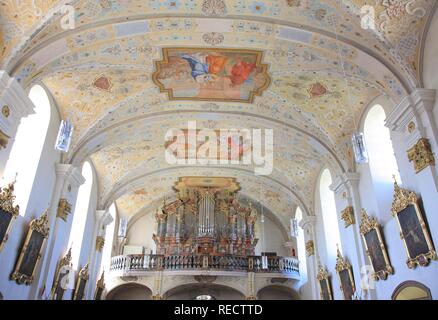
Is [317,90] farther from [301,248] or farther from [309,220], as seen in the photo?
[301,248]

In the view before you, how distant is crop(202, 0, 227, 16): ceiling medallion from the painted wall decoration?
138 centimetres

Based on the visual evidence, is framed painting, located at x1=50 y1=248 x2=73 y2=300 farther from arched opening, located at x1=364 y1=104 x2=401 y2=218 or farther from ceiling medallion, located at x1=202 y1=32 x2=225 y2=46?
arched opening, located at x1=364 y1=104 x2=401 y2=218

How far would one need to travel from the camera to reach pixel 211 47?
10.6 metres

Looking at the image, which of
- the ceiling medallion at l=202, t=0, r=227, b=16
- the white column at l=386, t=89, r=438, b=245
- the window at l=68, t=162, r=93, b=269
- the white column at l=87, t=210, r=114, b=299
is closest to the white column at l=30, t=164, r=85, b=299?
the window at l=68, t=162, r=93, b=269

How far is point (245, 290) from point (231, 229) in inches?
136

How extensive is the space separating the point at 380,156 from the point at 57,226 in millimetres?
10109

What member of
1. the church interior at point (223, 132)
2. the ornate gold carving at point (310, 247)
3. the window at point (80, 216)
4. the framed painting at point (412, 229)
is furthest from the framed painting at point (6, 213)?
the ornate gold carving at point (310, 247)

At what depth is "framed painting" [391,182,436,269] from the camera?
8.04 meters

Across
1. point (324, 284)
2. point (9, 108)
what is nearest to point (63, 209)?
point (9, 108)

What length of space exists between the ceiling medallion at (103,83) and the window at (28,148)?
5.01 feet

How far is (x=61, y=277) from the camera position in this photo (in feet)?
40.3

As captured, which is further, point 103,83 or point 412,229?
point 103,83

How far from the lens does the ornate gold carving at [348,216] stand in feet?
39.5

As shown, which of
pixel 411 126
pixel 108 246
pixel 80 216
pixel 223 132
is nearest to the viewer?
pixel 411 126
